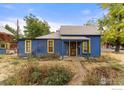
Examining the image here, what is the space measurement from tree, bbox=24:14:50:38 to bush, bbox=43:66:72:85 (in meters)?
0.63

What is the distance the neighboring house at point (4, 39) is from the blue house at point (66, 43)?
17 centimetres

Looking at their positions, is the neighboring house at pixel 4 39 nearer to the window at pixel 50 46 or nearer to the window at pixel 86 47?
the window at pixel 50 46

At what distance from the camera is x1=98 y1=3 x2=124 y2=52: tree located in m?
4.56

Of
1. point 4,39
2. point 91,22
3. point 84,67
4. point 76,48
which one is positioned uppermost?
point 91,22

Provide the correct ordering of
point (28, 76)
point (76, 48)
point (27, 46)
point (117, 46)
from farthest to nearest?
point (76, 48) < point (27, 46) < point (28, 76) < point (117, 46)

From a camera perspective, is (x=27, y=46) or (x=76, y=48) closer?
(x=27, y=46)

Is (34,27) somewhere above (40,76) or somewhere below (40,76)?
above

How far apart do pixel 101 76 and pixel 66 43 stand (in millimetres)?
794

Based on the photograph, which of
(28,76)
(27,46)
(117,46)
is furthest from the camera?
(27,46)

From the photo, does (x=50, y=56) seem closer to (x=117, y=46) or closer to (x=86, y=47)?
(x=86, y=47)

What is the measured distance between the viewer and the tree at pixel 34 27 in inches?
183

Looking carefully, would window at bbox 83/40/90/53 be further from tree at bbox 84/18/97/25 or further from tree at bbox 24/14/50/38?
tree at bbox 24/14/50/38

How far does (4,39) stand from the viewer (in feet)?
15.3

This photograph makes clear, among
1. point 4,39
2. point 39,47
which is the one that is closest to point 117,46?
point 39,47
